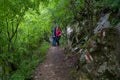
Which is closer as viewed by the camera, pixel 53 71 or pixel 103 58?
pixel 103 58

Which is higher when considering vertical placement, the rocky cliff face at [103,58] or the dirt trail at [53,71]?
the rocky cliff face at [103,58]

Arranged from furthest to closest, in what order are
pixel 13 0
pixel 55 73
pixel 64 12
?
pixel 64 12 → pixel 55 73 → pixel 13 0

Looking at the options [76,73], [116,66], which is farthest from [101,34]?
[76,73]

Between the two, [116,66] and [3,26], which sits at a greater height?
[3,26]

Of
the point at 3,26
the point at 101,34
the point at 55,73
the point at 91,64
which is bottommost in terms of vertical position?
the point at 55,73

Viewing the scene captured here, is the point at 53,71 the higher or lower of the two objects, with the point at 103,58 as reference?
lower

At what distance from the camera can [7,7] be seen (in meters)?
8.38

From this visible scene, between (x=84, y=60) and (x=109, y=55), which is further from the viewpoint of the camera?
(x=84, y=60)

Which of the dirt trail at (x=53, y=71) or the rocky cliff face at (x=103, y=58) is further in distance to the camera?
the dirt trail at (x=53, y=71)

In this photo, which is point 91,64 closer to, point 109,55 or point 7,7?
point 109,55

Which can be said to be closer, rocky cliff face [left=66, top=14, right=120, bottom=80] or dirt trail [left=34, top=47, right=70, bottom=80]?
rocky cliff face [left=66, top=14, right=120, bottom=80]

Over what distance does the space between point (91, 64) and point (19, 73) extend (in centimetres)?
423

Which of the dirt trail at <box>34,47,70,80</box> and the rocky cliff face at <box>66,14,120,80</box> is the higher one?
the rocky cliff face at <box>66,14,120,80</box>

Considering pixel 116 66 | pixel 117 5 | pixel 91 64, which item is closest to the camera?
pixel 116 66
